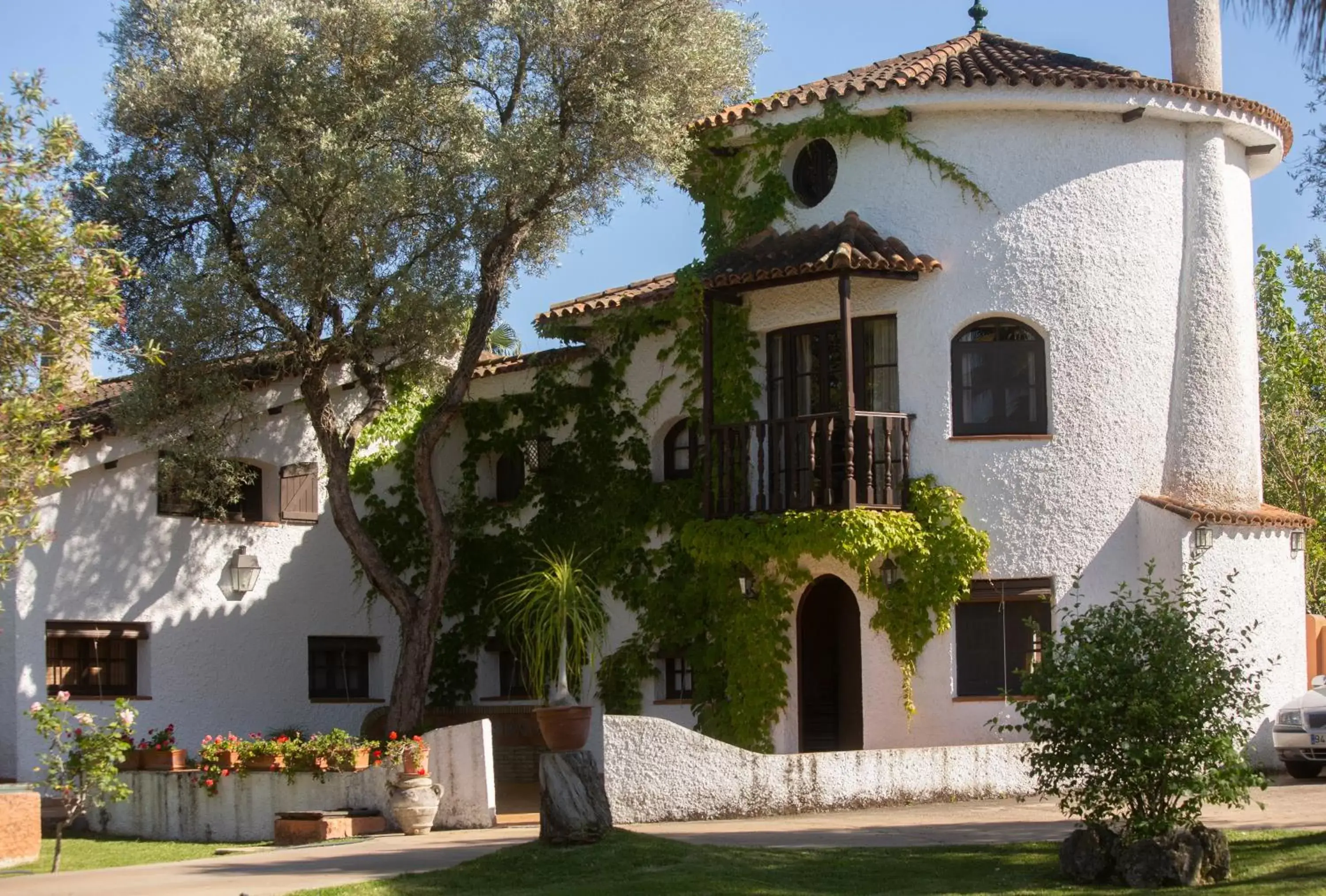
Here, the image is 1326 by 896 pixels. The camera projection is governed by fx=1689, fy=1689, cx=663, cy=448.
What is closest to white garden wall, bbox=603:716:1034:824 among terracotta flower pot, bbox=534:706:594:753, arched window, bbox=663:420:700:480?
terracotta flower pot, bbox=534:706:594:753

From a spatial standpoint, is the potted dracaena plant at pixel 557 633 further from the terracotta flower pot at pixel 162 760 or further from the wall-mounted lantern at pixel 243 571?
the terracotta flower pot at pixel 162 760

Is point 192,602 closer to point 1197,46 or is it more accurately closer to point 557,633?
point 557,633

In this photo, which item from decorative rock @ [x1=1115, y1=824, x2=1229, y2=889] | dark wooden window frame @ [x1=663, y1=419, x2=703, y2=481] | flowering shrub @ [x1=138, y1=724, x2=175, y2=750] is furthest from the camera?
dark wooden window frame @ [x1=663, y1=419, x2=703, y2=481]

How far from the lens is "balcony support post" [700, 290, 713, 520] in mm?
20016

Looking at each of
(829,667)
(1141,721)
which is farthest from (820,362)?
(1141,721)

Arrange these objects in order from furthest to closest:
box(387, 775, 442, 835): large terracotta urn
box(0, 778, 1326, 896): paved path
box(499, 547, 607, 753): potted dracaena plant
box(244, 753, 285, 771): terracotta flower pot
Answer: box(244, 753, 285, 771): terracotta flower pot, box(387, 775, 442, 835): large terracotta urn, box(499, 547, 607, 753): potted dracaena plant, box(0, 778, 1326, 896): paved path

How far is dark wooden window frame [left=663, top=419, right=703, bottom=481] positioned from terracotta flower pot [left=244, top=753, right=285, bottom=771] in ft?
21.5

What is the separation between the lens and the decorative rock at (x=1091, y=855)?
11.5 m

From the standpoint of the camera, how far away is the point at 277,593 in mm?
22297

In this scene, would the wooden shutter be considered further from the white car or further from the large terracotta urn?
the white car

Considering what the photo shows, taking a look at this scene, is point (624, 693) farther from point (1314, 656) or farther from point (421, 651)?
point (1314, 656)

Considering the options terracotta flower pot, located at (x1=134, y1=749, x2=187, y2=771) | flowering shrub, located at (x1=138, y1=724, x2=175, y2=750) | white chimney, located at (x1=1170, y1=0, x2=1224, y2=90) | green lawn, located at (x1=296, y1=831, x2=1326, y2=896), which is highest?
white chimney, located at (x1=1170, y1=0, x2=1224, y2=90)

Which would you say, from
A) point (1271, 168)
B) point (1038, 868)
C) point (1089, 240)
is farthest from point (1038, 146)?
point (1038, 868)

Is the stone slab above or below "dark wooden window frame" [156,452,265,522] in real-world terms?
below
